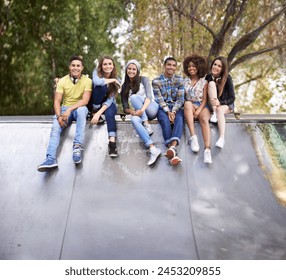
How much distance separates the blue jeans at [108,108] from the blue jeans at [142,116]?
279mm

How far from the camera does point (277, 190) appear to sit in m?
5.56

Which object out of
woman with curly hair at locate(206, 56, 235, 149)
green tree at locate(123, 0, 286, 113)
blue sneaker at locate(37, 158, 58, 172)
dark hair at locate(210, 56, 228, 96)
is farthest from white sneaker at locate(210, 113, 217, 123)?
green tree at locate(123, 0, 286, 113)

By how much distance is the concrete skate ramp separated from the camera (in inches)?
184

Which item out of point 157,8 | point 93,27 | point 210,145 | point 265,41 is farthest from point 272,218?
point 265,41

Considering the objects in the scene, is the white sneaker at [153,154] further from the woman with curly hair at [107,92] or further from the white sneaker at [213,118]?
the white sneaker at [213,118]

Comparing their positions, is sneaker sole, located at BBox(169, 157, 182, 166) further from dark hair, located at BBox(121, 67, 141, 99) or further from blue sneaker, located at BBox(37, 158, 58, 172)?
blue sneaker, located at BBox(37, 158, 58, 172)

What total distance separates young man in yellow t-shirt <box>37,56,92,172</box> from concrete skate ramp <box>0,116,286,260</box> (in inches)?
9.8

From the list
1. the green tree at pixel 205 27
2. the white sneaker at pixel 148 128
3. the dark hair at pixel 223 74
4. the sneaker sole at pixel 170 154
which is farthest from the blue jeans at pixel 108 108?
the green tree at pixel 205 27

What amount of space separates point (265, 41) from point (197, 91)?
9.84 metres

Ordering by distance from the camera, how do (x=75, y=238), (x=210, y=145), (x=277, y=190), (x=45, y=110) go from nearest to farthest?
(x=75, y=238) < (x=277, y=190) < (x=210, y=145) < (x=45, y=110)

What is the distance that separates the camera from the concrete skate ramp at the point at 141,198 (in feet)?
15.3

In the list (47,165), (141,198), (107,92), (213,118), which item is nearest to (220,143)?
(213,118)

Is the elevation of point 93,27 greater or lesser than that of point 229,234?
greater

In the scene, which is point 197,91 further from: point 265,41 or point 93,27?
point 265,41
